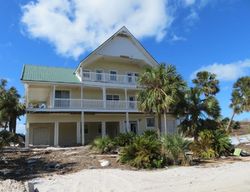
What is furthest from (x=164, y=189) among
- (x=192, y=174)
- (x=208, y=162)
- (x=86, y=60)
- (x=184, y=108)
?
(x=86, y=60)

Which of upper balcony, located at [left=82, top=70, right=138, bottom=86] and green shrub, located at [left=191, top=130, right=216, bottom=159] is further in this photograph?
upper balcony, located at [left=82, top=70, right=138, bottom=86]

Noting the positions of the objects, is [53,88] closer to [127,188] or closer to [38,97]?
[38,97]

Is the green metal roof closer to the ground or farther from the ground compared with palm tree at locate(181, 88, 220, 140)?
farther from the ground

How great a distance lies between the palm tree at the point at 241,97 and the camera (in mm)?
34594

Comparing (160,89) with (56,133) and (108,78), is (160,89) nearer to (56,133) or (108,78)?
(108,78)

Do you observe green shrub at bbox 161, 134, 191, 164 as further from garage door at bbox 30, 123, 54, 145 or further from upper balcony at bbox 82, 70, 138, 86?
garage door at bbox 30, 123, 54, 145

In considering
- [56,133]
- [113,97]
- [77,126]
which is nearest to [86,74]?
[113,97]

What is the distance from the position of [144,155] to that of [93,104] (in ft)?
49.4

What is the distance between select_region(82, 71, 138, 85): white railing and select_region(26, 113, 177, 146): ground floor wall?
3.79 meters

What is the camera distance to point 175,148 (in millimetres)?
15383

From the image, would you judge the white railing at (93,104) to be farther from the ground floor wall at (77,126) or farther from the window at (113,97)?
the window at (113,97)

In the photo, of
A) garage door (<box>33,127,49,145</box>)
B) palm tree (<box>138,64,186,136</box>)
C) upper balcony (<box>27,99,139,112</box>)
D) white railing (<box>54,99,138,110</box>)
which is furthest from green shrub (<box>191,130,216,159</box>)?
garage door (<box>33,127,49,145</box>)

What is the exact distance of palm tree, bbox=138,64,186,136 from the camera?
20.7 meters

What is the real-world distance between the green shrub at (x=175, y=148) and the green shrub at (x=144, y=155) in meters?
0.47
